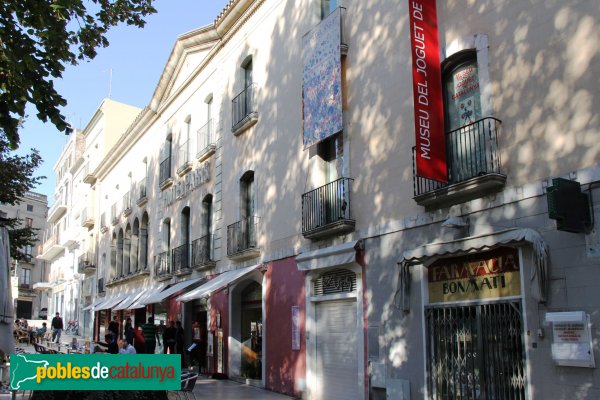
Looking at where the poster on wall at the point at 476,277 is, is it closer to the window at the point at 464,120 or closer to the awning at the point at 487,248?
the awning at the point at 487,248

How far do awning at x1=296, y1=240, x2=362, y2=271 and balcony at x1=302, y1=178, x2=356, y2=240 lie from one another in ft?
1.23

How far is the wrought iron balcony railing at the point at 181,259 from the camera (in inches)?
883

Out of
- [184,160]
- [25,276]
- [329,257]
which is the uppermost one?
[184,160]

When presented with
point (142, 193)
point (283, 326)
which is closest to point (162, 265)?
point (142, 193)

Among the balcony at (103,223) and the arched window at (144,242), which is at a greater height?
the balcony at (103,223)

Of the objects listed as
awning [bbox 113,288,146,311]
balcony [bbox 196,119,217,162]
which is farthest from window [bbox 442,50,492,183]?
awning [bbox 113,288,146,311]

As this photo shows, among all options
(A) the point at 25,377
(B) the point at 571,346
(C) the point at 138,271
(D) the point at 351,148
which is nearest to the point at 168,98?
(C) the point at 138,271

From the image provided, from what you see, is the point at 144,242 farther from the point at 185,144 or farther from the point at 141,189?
the point at 185,144

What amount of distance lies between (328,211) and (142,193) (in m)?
17.5

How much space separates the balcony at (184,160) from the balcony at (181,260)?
9.30 ft

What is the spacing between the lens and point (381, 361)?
11.8 meters

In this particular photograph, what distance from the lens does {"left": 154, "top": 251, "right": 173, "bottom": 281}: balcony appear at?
2430cm

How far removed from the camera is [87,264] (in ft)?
133

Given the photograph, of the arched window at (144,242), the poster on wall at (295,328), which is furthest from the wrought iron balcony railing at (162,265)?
the poster on wall at (295,328)
